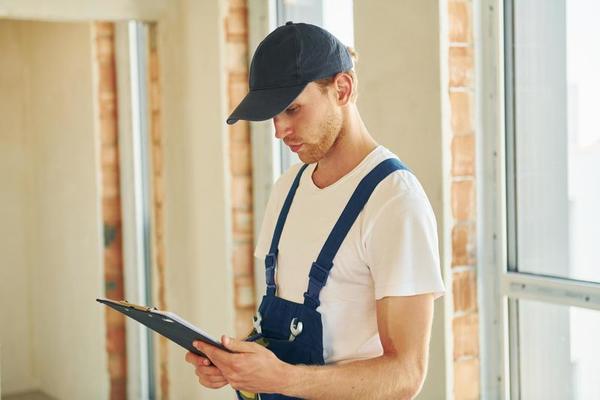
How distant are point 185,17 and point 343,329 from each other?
2.34 meters

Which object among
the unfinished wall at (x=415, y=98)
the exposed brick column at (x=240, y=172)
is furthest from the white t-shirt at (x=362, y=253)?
the exposed brick column at (x=240, y=172)

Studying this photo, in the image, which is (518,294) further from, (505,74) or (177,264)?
(177,264)

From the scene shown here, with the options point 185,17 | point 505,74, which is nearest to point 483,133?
point 505,74

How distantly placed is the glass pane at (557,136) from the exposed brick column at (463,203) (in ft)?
0.40

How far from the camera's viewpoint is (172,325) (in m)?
1.63

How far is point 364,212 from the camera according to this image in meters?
1.67

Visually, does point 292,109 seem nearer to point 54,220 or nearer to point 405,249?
point 405,249

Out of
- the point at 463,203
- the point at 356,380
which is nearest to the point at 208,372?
the point at 356,380

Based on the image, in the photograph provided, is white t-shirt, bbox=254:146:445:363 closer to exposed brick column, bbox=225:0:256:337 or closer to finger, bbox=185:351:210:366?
finger, bbox=185:351:210:366

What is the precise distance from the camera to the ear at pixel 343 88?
1.75 meters

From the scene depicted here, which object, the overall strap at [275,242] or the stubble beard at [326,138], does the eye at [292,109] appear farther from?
the overall strap at [275,242]

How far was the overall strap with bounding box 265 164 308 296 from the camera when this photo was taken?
183 cm

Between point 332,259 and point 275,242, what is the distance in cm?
23

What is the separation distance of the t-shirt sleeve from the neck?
0.17 m
